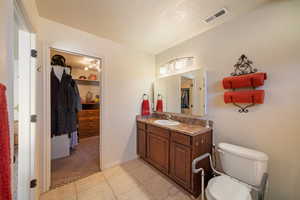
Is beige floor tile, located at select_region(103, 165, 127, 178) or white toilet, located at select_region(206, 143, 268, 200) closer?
white toilet, located at select_region(206, 143, 268, 200)

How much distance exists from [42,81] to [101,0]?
50.8 inches

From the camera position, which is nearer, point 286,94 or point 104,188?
point 286,94

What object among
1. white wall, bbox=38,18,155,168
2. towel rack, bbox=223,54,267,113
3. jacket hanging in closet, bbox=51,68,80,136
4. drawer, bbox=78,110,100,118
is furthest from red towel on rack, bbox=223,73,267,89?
drawer, bbox=78,110,100,118

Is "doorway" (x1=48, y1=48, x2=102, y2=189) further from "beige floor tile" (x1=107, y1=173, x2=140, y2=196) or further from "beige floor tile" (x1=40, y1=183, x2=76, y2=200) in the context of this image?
"beige floor tile" (x1=107, y1=173, x2=140, y2=196)

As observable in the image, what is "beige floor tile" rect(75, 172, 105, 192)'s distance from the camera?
1.69m

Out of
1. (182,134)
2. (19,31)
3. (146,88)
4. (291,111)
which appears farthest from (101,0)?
(291,111)

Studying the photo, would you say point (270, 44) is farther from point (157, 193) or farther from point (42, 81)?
point (42, 81)

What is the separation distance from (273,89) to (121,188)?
2.30 meters

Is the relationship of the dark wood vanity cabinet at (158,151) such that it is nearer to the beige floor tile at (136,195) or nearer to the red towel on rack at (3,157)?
the beige floor tile at (136,195)

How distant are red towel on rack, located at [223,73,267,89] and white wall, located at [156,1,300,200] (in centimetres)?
12

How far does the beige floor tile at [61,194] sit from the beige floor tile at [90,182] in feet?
0.27

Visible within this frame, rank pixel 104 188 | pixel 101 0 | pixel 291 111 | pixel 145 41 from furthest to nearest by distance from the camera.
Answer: pixel 145 41 < pixel 104 188 < pixel 101 0 < pixel 291 111

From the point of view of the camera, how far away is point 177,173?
1.66 metres

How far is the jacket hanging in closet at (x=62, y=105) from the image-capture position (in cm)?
221
